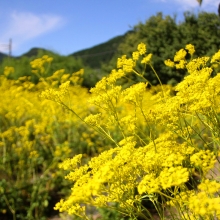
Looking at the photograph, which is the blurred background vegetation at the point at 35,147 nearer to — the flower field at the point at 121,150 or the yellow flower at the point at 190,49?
the flower field at the point at 121,150

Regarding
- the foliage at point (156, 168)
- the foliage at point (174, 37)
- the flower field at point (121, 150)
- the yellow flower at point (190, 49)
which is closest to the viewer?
the foliage at point (156, 168)

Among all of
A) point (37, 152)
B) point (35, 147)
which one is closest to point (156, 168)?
point (37, 152)

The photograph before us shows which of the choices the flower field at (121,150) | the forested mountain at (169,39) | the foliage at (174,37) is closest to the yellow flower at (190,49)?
the flower field at (121,150)

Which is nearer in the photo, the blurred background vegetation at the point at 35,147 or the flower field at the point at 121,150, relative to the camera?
the flower field at the point at 121,150

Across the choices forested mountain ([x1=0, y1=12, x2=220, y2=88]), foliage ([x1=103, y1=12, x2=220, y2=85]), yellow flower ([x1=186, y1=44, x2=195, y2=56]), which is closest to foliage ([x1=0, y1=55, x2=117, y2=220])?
yellow flower ([x1=186, y1=44, x2=195, y2=56])

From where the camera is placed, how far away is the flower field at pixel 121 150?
146 centimetres

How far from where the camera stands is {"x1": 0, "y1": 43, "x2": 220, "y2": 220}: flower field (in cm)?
146

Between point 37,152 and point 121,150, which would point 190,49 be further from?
point 37,152

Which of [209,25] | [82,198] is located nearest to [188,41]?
[209,25]

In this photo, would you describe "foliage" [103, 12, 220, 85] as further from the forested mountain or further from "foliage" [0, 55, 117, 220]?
"foliage" [0, 55, 117, 220]

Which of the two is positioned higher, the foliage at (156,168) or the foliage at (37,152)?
the foliage at (156,168)

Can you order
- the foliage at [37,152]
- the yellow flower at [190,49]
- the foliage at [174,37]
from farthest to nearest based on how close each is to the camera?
the foliage at [174,37] → the foliage at [37,152] → the yellow flower at [190,49]

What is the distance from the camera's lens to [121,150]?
63.0 inches

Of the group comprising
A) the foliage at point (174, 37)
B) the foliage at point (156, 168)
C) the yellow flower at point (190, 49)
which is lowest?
the foliage at point (156, 168)
